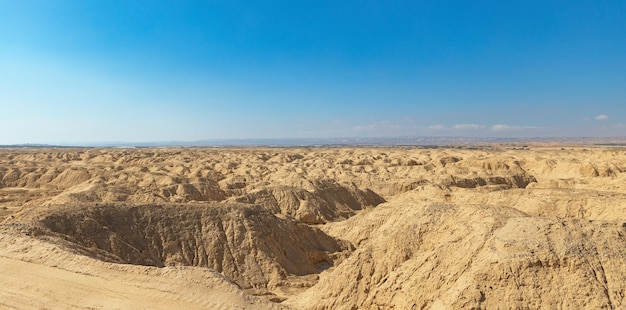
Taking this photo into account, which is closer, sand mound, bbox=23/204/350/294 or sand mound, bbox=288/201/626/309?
sand mound, bbox=288/201/626/309

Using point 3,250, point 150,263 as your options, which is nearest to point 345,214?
point 150,263

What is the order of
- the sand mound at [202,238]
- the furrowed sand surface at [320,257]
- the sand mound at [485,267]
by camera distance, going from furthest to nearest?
1. the sand mound at [202,238]
2. the furrowed sand surface at [320,257]
3. the sand mound at [485,267]

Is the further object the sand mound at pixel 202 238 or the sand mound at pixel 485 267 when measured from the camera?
the sand mound at pixel 202 238

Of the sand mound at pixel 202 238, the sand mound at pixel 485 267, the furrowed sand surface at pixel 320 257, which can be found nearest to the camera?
the sand mound at pixel 485 267

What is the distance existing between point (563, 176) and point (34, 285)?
63.1m

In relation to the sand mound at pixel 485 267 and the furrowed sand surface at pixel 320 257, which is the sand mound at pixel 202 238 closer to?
the furrowed sand surface at pixel 320 257

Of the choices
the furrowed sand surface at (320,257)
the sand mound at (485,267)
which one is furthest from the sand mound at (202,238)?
the sand mound at (485,267)

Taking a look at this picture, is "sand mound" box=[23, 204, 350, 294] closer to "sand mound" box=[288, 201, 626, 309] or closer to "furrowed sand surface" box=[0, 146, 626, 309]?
"furrowed sand surface" box=[0, 146, 626, 309]

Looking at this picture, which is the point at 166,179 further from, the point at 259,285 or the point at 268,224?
the point at 259,285

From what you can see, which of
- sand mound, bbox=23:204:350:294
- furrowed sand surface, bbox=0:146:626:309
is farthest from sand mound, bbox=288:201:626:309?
sand mound, bbox=23:204:350:294

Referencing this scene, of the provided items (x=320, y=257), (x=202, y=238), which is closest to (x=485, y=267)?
(x=320, y=257)

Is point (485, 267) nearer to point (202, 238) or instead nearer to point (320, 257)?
point (320, 257)

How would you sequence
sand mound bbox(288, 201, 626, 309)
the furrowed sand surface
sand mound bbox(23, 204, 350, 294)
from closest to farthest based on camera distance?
1. sand mound bbox(288, 201, 626, 309)
2. the furrowed sand surface
3. sand mound bbox(23, 204, 350, 294)

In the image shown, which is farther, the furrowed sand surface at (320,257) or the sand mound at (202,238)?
the sand mound at (202,238)
